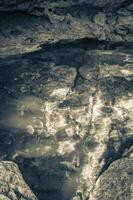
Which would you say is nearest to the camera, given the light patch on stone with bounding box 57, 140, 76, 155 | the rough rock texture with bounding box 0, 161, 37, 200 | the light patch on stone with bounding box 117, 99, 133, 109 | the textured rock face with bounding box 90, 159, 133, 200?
the rough rock texture with bounding box 0, 161, 37, 200

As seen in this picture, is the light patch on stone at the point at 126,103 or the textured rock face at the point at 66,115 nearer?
the textured rock face at the point at 66,115

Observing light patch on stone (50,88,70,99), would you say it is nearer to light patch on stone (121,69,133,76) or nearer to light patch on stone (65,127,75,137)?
light patch on stone (65,127,75,137)

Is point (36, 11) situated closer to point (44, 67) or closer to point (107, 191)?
point (44, 67)

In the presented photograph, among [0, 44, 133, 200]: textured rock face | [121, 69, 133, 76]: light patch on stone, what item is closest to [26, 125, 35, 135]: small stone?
[0, 44, 133, 200]: textured rock face

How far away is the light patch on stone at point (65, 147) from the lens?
206 centimetres

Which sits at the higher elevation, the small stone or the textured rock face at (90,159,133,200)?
the small stone

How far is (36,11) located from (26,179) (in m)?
0.77

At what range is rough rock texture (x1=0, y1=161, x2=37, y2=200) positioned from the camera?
177 cm

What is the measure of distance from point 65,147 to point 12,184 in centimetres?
35

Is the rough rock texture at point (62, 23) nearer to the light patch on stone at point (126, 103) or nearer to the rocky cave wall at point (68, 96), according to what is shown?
the rocky cave wall at point (68, 96)

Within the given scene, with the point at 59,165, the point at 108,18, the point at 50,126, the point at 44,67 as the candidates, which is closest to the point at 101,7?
the point at 108,18

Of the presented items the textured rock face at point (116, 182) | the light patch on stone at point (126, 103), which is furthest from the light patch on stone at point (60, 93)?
the textured rock face at point (116, 182)

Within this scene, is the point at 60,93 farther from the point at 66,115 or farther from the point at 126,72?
the point at 126,72

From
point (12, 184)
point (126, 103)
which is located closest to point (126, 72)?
point (126, 103)
